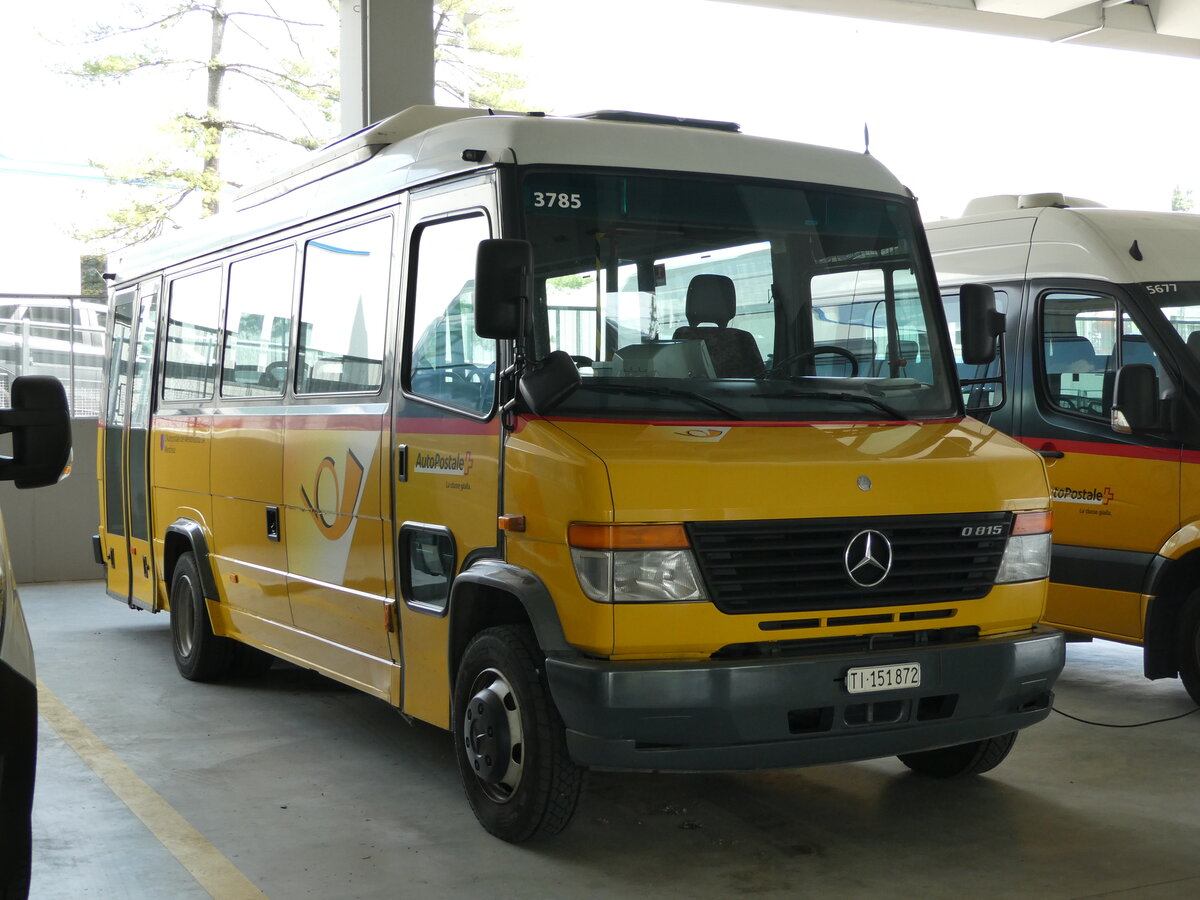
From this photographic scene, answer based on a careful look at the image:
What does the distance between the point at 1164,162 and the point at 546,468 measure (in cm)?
3195

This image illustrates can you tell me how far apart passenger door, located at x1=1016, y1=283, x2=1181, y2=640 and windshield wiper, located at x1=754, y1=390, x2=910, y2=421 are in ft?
8.38

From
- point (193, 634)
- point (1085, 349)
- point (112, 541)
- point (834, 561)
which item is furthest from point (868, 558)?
point (112, 541)

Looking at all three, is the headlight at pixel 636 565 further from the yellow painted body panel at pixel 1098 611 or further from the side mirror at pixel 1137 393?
the yellow painted body panel at pixel 1098 611

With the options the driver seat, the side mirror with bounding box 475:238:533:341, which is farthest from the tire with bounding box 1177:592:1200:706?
the side mirror with bounding box 475:238:533:341

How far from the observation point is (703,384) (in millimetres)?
5203

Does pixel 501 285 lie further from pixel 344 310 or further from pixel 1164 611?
pixel 1164 611

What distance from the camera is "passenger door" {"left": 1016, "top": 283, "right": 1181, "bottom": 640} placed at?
7.39 m

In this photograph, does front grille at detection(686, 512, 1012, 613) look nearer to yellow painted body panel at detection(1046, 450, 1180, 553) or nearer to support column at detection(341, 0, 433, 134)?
yellow painted body panel at detection(1046, 450, 1180, 553)

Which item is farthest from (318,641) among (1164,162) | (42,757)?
(1164,162)

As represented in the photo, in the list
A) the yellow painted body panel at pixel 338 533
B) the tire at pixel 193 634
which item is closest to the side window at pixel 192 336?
the tire at pixel 193 634

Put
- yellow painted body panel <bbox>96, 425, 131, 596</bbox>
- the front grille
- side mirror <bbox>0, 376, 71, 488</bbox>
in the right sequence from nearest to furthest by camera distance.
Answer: side mirror <bbox>0, 376, 71, 488</bbox> → the front grille → yellow painted body panel <bbox>96, 425, 131, 596</bbox>

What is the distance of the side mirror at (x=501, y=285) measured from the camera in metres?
4.80

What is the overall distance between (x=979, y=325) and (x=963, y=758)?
6.17ft

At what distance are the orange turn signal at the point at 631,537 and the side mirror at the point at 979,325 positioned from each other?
198 cm
